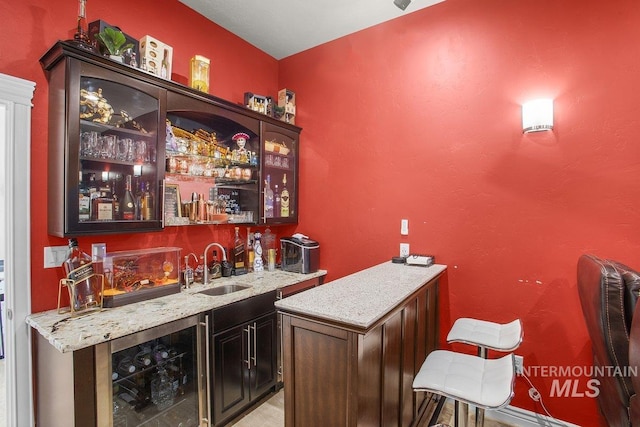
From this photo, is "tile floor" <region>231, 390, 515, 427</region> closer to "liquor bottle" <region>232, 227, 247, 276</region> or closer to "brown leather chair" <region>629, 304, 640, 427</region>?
"liquor bottle" <region>232, 227, 247, 276</region>

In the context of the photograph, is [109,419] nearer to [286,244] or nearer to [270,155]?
[286,244]

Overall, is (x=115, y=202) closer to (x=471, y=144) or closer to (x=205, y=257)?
(x=205, y=257)

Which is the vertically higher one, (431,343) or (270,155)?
(270,155)

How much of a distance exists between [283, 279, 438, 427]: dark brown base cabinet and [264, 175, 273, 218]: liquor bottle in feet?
5.23

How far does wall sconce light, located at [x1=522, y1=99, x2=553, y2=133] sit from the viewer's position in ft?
6.69

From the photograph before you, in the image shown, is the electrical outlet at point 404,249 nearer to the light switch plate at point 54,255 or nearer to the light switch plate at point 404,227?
the light switch plate at point 404,227

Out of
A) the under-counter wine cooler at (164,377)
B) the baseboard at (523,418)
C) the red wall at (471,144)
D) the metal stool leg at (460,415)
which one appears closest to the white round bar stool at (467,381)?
the metal stool leg at (460,415)

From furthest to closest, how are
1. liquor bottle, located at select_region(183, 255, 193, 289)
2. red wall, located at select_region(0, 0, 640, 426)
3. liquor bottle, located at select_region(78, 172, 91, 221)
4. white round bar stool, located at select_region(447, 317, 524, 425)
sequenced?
liquor bottle, located at select_region(183, 255, 193, 289) → red wall, located at select_region(0, 0, 640, 426) → liquor bottle, located at select_region(78, 172, 91, 221) → white round bar stool, located at select_region(447, 317, 524, 425)

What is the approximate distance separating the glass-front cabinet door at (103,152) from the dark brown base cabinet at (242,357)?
2.73ft

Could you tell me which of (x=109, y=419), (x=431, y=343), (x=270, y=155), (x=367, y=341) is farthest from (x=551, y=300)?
(x=109, y=419)

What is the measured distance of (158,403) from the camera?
1868 millimetres

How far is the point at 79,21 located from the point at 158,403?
→ 2.27 m

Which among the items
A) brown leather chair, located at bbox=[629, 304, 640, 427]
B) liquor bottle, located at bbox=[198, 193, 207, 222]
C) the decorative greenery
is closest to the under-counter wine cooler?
liquor bottle, located at bbox=[198, 193, 207, 222]

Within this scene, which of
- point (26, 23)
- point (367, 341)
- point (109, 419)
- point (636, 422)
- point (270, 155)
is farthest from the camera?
point (270, 155)
